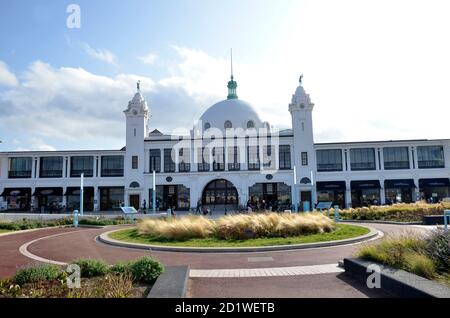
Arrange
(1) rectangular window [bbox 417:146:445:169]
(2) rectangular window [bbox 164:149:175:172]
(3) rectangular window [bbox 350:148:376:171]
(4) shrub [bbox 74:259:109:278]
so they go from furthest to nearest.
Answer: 1. (2) rectangular window [bbox 164:149:175:172]
2. (3) rectangular window [bbox 350:148:376:171]
3. (1) rectangular window [bbox 417:146:445:169]
4. (4) shrub [bbox 74:259:109:278]

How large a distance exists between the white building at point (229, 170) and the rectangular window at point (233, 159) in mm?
134

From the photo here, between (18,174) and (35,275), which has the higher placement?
(18,174)

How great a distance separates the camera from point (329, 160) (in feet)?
157

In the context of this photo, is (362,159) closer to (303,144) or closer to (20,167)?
(303,144)

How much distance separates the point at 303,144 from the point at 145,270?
42.0 m

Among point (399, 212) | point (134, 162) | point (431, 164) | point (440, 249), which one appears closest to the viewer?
point (440, 249)

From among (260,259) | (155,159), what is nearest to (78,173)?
(155,159)

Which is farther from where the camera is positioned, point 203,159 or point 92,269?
point 203,159

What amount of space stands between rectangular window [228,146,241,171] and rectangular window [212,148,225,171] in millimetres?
921

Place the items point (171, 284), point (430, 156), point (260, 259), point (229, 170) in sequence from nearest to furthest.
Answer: point (171, 284) → point (260, 259) → point (430, 156) → point (229, 170)

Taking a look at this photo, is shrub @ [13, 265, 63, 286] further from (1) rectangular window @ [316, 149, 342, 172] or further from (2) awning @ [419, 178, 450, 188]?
(2) awning @ [419, 178, 450, 188]

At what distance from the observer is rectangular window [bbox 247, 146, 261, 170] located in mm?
48281

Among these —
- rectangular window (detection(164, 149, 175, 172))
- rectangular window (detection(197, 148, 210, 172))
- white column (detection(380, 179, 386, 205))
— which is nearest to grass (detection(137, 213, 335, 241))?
rectangular window (detection(197, 148, 210, 172))
